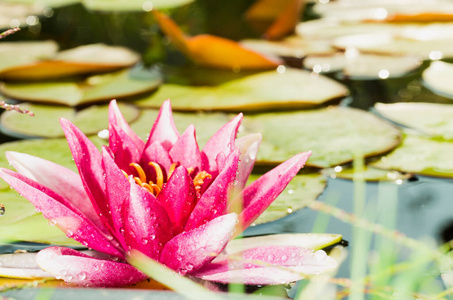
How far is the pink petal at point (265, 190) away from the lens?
0.96m

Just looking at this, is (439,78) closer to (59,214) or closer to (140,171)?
(140,171)

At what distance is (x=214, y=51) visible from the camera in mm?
2271

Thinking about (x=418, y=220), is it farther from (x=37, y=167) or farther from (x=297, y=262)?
(x=37, y=167)

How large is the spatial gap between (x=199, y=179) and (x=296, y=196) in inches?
16.3

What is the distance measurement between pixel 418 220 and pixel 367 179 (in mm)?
211

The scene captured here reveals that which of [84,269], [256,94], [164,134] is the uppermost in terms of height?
[164,134]

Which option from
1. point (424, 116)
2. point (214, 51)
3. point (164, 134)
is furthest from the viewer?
point (214, 51)

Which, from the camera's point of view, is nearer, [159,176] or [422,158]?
[159,176]

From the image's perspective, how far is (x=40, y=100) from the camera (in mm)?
1914

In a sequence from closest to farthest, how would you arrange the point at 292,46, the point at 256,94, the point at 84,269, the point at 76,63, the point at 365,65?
the point at 84,269
the point at 256,94
the point at 76,63
the point at 365,65
the point at 292,46

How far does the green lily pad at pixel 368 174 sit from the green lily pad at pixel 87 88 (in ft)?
2.83

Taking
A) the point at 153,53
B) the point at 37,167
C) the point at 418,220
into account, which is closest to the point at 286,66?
the point at 153,53

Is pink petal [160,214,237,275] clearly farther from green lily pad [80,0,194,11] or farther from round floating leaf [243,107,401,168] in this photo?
green lily pad [80,0,194,11]

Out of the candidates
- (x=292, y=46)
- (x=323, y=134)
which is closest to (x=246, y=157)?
(x=323, y=134)
